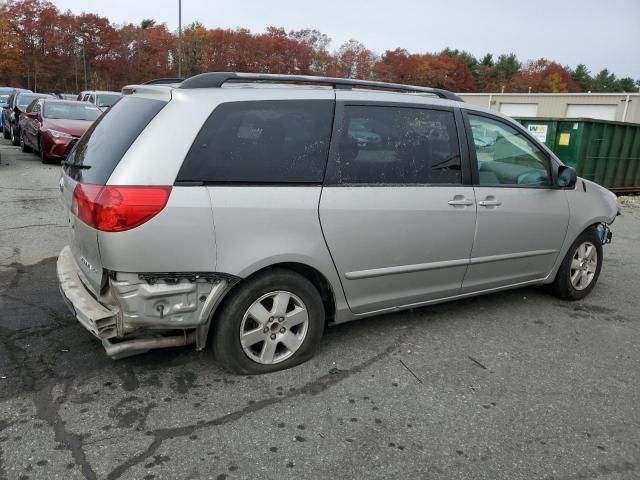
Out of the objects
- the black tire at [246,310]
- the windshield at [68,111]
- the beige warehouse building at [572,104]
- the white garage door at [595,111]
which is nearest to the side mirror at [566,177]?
the black tire at [246,310]

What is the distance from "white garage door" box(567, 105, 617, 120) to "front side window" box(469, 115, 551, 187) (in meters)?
33.0

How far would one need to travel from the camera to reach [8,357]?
3457 millimetres

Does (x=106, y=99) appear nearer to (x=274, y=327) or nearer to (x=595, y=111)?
(x=274, y=327)

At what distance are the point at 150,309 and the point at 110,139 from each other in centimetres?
106

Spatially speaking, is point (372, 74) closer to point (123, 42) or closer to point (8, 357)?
point (123, 42)

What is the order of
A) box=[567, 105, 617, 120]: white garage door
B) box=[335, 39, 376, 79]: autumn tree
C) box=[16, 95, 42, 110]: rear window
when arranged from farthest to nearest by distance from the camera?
1. box=[335, 39, 376, 79]: autumn tree
2. box=[567, 105, 617, 120]: white garage door
3. box=[16, 95, 42, 110]: rear window

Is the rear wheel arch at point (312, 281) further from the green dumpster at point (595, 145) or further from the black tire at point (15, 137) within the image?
the black tire at point (15, 137)

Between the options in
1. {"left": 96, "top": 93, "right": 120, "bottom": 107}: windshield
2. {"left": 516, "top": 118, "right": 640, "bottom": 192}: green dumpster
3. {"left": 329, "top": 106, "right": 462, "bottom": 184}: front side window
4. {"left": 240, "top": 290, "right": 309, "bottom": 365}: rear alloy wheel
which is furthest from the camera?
{"left": 96, "top": 93, "right": 120, "bottom": 107}: windshield

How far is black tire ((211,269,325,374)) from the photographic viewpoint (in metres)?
3.19

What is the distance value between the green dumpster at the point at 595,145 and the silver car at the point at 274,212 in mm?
9129

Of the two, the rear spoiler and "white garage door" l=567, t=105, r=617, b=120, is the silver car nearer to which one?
the rear spoiler

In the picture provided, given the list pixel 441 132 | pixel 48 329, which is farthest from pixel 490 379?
pixel 48 329

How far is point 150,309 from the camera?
2.95m

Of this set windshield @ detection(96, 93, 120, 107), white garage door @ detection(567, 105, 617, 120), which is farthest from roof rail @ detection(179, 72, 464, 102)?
white garage door @ detection(567, 105, 617, 120)
